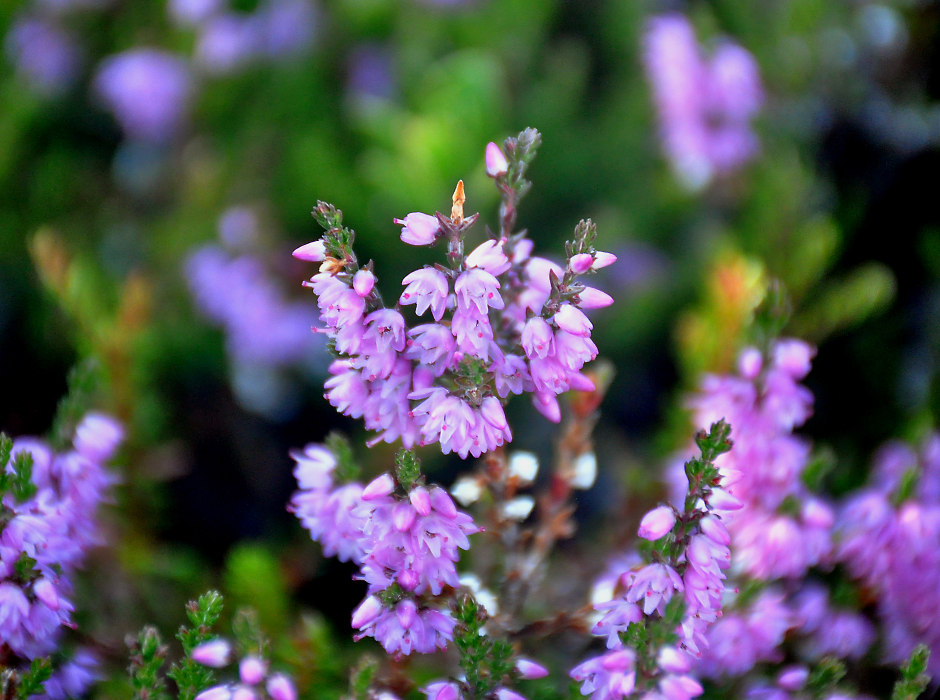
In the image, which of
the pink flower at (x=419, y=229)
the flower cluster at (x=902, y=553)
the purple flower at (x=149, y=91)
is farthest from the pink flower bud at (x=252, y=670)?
the purple flower at (x=149, y=91)

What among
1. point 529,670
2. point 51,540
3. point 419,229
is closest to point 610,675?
point 529,670

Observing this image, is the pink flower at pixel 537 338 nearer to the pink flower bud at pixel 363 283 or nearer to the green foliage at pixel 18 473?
the pink flower bud at pixel 363 283

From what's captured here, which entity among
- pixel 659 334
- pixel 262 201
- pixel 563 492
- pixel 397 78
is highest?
pixel 397 78

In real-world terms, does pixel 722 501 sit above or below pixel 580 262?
below

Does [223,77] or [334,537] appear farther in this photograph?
[223,77]

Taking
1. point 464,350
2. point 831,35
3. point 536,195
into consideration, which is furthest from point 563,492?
point 831,35

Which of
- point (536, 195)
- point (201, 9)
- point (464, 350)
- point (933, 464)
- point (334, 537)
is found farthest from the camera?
point (536, 195)

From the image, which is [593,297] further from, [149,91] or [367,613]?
[149,91]

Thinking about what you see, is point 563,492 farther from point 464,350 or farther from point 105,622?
point 105,622
